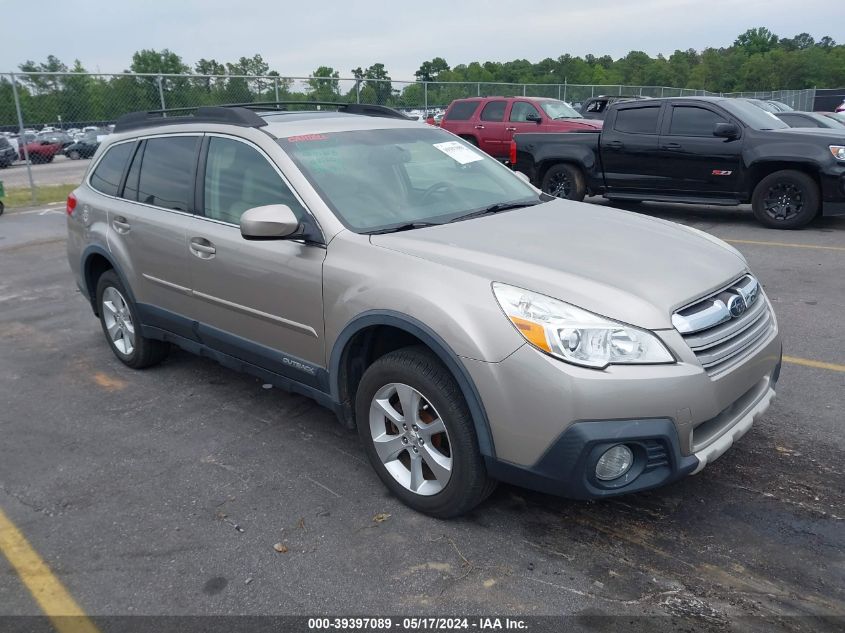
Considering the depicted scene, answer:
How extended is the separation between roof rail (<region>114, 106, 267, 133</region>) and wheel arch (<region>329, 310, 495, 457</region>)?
1.44 meters

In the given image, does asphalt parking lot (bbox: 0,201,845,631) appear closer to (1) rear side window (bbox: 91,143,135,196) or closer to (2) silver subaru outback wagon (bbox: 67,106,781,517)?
(2) silver subaru outback wagon (bbox: 67,106,781,517)

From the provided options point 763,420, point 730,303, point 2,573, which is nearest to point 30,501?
point 2,573

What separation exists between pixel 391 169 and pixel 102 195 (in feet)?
8.02

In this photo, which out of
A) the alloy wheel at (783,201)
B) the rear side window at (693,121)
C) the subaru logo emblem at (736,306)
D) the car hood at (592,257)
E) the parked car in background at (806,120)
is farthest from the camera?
the parked car in background at (806,120)

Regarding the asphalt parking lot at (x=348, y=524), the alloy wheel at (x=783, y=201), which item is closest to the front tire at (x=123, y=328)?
the asphalt parking lot at (x=348, y=524)

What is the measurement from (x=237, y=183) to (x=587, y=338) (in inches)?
90.3

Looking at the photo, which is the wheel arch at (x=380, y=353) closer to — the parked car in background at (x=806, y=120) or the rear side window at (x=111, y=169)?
the rear side window at (x=111, y=169)

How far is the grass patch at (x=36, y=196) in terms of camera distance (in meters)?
15.1

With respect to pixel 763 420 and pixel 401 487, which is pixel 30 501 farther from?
pixel 763 420

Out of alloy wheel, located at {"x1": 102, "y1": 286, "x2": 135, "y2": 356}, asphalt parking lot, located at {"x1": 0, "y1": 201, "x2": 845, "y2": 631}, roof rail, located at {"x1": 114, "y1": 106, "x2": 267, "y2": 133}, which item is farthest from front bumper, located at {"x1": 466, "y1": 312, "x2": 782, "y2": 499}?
alloy wheel, located at {"x1": 102, "y1": 286, "x2": 135, "y2": 356}

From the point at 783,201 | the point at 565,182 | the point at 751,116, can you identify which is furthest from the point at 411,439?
the point at 565,182

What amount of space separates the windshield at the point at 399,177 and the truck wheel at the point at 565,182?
A: 7.16 metres

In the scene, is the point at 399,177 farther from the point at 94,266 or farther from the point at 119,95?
the point at 119,95

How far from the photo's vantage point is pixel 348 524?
10.6 feet
